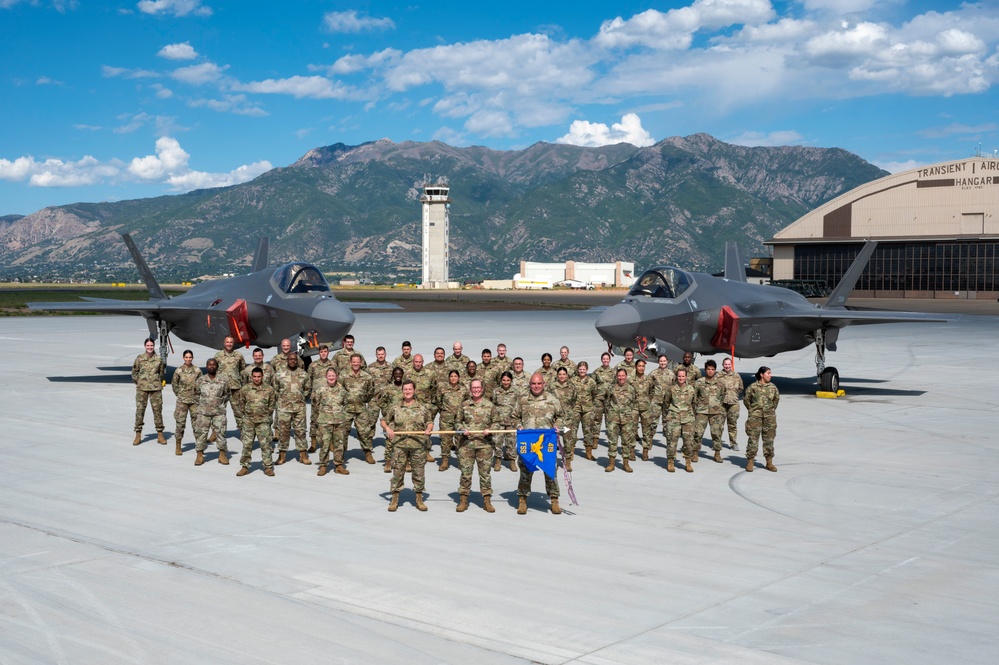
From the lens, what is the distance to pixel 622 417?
13.5 metres

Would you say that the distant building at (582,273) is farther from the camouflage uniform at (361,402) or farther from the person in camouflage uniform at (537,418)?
the person in camouflage uniform at (537,418)

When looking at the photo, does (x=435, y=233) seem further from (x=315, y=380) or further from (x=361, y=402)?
(x=361, y=402)

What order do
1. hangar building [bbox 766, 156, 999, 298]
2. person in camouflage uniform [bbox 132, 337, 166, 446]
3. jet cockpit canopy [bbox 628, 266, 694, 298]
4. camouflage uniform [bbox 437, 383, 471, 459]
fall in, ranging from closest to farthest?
camouflage uniform [bbox 437, 383, 471, 459], person in camouflage uniform [bbox 132, 337, 166, 446], jet cockpit canopy [bbox 628, 266, 694, 298], hangar building [bbox 766, 156, 999, 298]

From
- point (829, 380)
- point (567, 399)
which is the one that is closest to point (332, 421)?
point (567, 399)

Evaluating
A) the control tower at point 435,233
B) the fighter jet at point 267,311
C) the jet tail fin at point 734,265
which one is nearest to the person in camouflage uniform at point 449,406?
the fighter jet at point 267,311

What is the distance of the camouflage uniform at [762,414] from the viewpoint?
526 inches

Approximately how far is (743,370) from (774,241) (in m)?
73.8

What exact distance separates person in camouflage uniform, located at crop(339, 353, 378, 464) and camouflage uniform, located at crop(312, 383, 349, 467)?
22 cm

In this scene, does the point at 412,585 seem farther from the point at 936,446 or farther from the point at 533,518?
the point at 936,446

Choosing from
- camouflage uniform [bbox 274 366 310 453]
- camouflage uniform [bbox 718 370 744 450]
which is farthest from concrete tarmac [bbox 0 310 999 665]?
camouflage uniform [bbox 718 370 744 450]

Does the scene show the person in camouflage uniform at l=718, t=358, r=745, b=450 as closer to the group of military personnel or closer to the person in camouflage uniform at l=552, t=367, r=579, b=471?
the group of military personnel

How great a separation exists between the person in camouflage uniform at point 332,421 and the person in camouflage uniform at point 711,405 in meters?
5.44

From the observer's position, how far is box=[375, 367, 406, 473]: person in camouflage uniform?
13.2 metres

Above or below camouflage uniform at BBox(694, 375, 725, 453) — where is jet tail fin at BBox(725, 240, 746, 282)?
above
